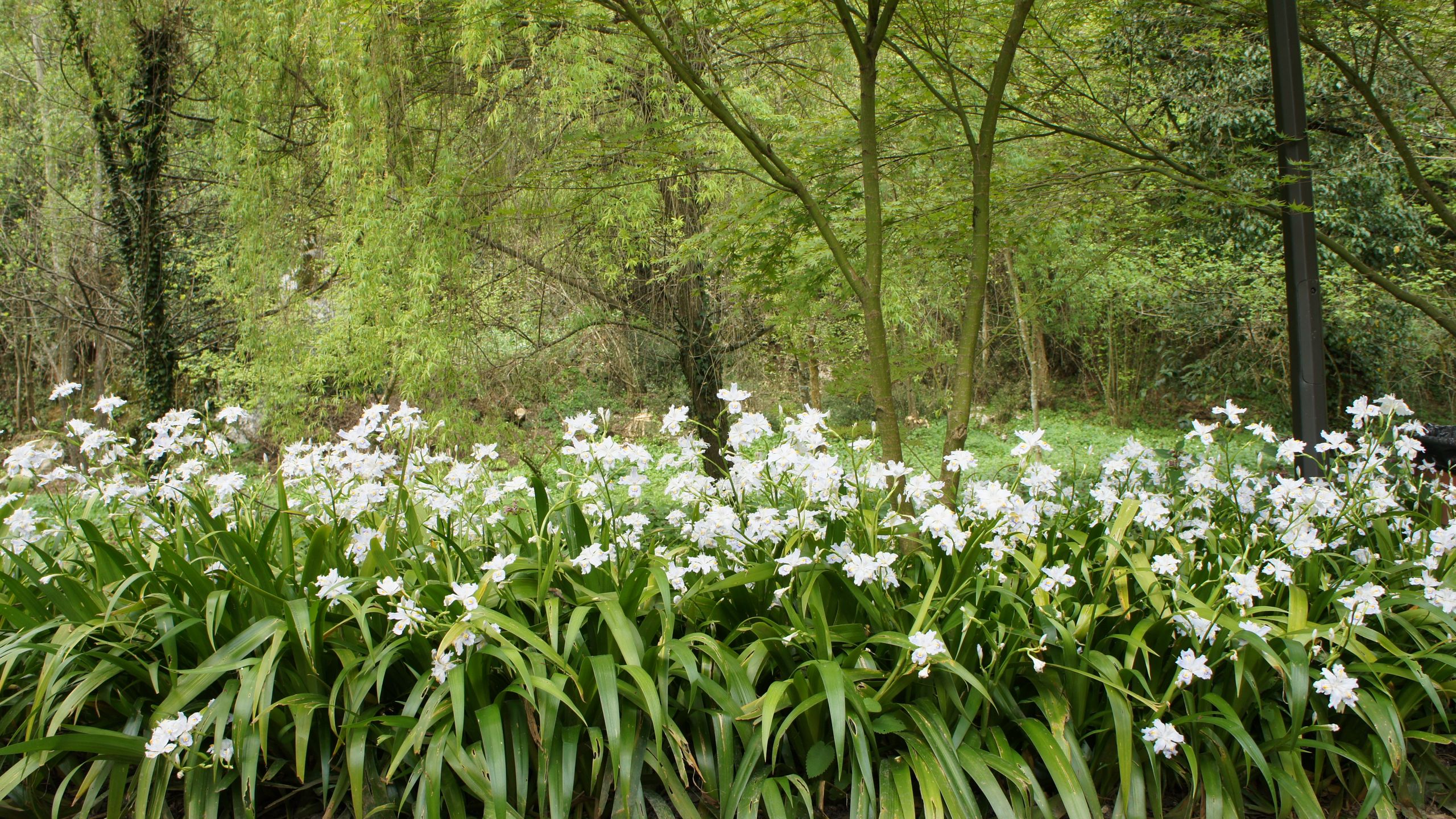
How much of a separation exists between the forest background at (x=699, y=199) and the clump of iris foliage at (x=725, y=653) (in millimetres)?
886

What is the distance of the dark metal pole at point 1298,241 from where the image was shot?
3.15 m

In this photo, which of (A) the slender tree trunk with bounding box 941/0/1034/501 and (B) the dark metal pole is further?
(B) the dark metal pole

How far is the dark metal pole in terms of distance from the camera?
10.3 feet

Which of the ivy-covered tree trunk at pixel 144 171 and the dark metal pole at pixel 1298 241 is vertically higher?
the ivy-covered tree trunk at pixel 144 171

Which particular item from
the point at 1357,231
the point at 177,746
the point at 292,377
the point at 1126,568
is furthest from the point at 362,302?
the point at 1357,231

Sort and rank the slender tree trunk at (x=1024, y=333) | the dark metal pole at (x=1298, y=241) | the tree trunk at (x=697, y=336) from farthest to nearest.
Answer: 1. the slender tree trunk at (x=1024, y=333)
2. the tree trunk at (x=697, y=336)
3. the dark metal pole at (x=1298, y=241)

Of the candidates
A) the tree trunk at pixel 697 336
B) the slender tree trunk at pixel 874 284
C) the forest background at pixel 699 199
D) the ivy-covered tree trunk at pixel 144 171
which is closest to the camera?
the slender tree trunk at pixel 874 284

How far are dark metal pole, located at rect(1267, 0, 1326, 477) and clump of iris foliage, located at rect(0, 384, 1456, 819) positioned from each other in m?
0.92

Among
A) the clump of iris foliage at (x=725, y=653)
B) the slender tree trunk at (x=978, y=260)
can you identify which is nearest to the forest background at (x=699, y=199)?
the slender tree trunk at (x=978, y=260)

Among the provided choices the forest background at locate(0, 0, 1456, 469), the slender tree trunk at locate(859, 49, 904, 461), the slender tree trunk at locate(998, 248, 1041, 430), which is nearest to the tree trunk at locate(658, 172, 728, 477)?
the forest background at locate(0, 0, 1456, 469)

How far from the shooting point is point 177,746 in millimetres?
1604

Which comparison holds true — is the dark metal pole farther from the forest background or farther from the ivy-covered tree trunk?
the ivy-covered tree trunk

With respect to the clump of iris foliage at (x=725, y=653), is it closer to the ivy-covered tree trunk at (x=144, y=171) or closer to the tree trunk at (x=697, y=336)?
the tree trunk at (x=697, y=336)

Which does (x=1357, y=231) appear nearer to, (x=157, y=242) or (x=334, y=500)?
(x=334, y=500)
